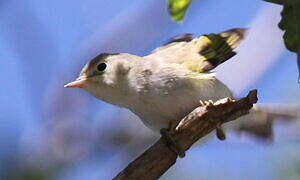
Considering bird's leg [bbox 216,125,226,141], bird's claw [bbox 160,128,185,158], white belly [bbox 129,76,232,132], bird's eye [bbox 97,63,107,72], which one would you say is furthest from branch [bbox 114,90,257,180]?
bird's eye [bbox 97,63,107,72]

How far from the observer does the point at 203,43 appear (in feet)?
13.4

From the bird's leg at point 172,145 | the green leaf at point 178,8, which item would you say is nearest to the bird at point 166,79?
the bird's leg at point 172,145

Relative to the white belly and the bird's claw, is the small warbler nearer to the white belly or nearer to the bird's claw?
the white belly

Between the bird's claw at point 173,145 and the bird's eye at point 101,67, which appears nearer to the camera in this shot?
the bird's claw at point 173,145

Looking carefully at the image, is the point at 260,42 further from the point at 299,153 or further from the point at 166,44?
the point at 299,153

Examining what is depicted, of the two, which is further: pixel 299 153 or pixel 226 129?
pixel 299 153

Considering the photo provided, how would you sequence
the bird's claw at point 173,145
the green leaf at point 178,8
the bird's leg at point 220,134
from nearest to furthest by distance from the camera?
the green leaf at point 178,8 < the bird's claw at point 173,145 < the bird's leg at point 220,134

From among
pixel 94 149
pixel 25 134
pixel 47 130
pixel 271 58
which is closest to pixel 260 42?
pixel 271 58

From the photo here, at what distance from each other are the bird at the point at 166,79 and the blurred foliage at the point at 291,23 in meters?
1.26

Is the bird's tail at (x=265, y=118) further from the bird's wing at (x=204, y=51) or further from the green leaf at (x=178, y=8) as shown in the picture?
the green leaf at (x=178, y=8)

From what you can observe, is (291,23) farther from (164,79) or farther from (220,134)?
(220,134)

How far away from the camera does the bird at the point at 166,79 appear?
3.66 m

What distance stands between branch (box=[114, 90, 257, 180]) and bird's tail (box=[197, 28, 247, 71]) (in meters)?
0.82

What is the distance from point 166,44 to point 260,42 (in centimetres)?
77
